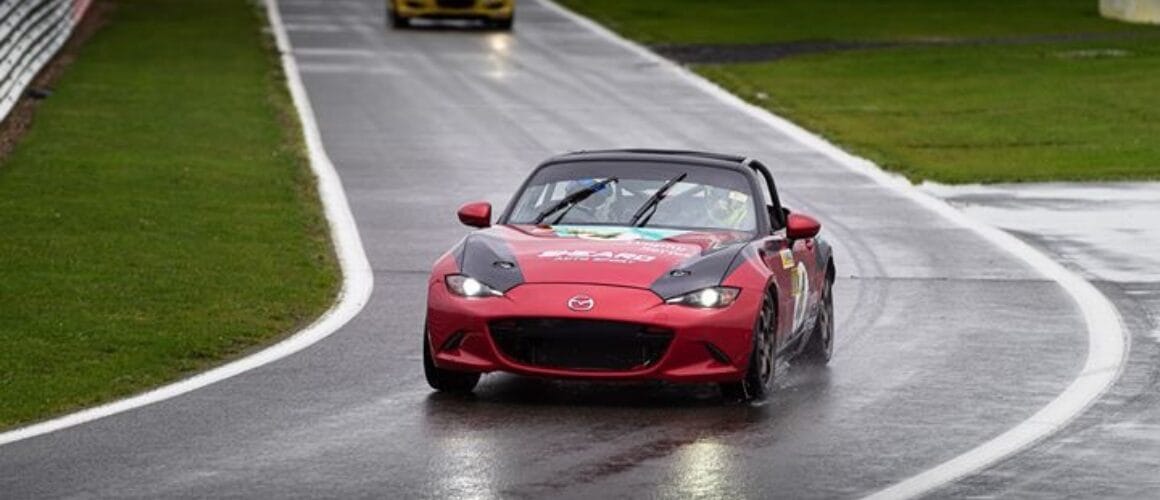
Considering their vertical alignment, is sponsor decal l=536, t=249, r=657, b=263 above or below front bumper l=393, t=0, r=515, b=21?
above

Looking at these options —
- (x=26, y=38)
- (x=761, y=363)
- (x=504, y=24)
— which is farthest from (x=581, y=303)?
(x=504, y=24)

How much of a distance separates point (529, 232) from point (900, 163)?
51.9 feet

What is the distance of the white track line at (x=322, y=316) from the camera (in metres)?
13.5

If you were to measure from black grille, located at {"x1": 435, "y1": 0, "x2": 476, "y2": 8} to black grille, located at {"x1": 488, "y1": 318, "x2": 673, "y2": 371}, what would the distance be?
43.4 metres

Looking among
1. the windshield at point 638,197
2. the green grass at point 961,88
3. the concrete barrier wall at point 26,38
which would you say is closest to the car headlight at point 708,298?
the windshield at point 638,197

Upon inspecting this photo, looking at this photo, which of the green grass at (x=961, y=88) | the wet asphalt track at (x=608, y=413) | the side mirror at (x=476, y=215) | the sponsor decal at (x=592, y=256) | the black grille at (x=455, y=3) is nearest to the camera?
the wet asphalt track at (x=608, y=413)

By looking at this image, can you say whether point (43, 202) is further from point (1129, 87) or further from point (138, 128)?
point (1129, 87)

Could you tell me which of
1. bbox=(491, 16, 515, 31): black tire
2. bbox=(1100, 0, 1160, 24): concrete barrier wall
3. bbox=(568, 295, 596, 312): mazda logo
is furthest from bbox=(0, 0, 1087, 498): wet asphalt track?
bbox=(1100, 0, 1160, 24): concrete barrier wall

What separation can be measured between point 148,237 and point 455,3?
3551 cm

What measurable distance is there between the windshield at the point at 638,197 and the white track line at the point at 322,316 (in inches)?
66.6

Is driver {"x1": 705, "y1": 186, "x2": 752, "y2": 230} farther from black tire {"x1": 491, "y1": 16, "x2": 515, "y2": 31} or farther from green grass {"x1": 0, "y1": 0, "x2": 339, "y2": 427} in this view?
black tire {"x1": 491, "y1": 16, "x2": 515, "y2": 31}

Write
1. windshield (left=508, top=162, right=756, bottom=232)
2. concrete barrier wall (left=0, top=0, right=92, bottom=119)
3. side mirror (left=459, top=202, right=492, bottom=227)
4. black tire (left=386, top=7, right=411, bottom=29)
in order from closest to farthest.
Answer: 1. side mirror (left=459, top=202, right=492, bottom=227)
2. windshield (left=508, top=162, right=756, bottom=232)
3. concrete barrier wall (left=0, top=0, right=92, bottom=119)
4. black tire (left=386, top=7, right=411, bottom=29)

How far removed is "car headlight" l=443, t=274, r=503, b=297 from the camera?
14148mm

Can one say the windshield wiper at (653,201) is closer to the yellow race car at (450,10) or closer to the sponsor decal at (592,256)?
the sponsor decal at (592,256)
